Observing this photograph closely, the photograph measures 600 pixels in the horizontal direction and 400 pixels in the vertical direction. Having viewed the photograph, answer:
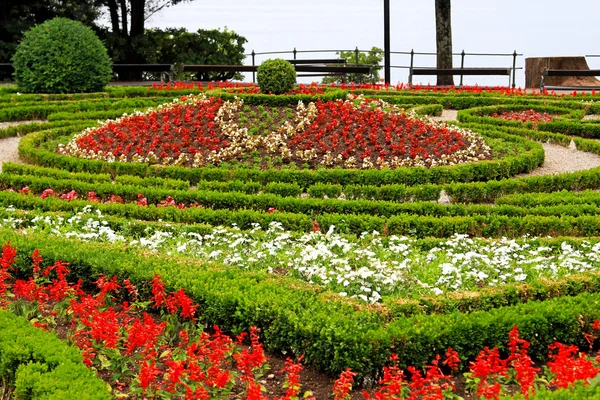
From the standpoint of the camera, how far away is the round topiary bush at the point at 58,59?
2247 cm

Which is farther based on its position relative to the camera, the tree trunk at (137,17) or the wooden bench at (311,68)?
the tree trunk at (137,17)

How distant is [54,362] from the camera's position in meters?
6.39

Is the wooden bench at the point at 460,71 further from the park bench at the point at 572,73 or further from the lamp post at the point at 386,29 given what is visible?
the park bench at the point at 572,73

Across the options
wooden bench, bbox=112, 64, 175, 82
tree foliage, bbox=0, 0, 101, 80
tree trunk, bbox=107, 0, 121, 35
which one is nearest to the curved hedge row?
wooden bench, bbox=112, 64, 175, 82

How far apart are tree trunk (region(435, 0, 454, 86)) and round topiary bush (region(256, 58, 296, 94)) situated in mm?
12409

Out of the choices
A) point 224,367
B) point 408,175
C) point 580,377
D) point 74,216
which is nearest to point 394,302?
point 224,367

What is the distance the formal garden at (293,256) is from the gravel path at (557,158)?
27 centimetres

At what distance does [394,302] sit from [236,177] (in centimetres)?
631

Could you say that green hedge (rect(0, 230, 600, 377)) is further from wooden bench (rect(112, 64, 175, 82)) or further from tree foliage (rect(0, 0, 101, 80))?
tree foliage (rect(0, 0, 101, 80))

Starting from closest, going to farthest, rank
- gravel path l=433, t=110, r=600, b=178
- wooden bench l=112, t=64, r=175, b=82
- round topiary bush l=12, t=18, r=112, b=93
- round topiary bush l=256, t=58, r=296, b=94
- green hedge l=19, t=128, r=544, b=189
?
green hedge l=19, t=128, r=544, b=189 < gravel path l=433, t=110, r=600, b=178 < round topiary bush l=256, t=58, r=296, b=94 < round topiary bush l=12, t=18, r=112, b=93 < wooden bench l=112, t=64, r=175, b=82

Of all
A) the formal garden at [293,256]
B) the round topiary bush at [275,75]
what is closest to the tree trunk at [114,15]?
the formal garden at [293,256]

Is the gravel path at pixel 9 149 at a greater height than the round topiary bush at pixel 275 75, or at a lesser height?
lesser

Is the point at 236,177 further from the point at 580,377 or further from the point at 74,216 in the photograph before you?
the point at 580,377

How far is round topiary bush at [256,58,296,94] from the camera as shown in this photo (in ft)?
57.1
